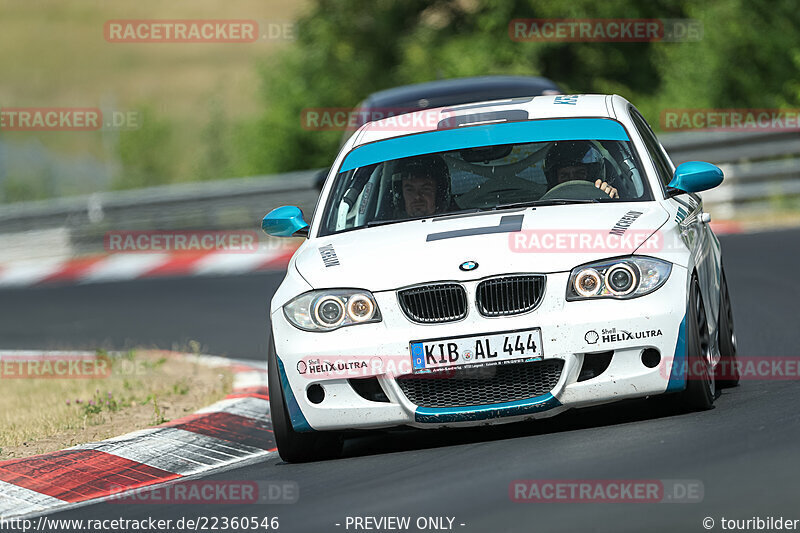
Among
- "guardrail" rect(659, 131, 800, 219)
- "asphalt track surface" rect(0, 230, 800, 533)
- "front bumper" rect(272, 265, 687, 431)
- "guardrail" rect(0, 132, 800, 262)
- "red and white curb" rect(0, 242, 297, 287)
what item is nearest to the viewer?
"asphalt track surface" rect(0, 230, 800, 533)

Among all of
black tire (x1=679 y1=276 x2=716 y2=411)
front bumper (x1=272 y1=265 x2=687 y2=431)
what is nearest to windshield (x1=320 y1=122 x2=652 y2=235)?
black tire (x1=679 y1=276 x2=716 y2=411)

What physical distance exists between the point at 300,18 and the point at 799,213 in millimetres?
21450

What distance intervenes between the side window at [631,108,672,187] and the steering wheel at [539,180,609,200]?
1.36 feet

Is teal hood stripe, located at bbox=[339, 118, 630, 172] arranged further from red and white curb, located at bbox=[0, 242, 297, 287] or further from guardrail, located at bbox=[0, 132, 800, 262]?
guardrail, located at bbox=[0, 132, 800, 262]

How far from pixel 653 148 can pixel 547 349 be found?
7.00ft

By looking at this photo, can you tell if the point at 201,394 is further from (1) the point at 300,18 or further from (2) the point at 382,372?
(1) the point at 300,18

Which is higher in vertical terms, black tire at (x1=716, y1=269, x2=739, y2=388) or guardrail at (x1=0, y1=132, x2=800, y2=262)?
guardrail at (x1=0, y1=132, x2=800, y2=262)

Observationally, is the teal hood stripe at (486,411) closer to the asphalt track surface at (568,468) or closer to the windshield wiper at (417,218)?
the asphalt track surface at (568,468)

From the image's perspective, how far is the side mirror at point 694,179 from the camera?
7.54 meters

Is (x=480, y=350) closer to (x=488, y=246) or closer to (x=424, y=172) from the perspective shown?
(x=488, y=246)

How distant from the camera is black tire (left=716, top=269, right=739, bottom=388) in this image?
7844mm

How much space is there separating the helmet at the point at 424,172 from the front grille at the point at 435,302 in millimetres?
1176

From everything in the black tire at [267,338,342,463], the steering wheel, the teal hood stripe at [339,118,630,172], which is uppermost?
the teal hood stripe at [339,118,630,172]

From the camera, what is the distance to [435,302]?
6.57m
